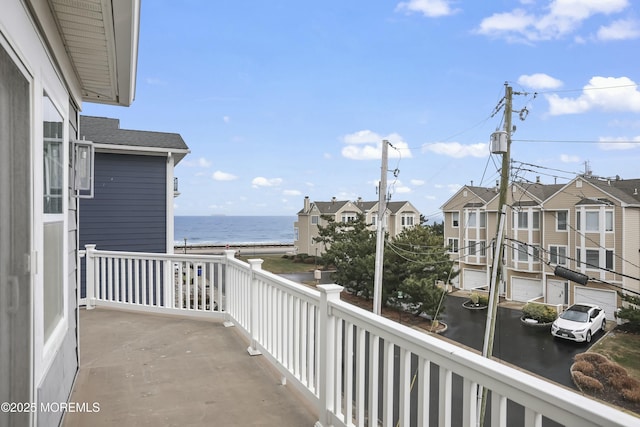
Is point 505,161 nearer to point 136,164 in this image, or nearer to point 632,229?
point 136,164

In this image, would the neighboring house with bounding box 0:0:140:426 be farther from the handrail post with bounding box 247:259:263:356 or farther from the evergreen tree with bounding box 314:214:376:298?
the evergreen tree with bounding box 314:214:376:298

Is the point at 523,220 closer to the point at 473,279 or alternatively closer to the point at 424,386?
the point at 473,279

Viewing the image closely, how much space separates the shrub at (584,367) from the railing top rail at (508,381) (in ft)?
50.9

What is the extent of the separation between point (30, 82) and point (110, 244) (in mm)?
7461

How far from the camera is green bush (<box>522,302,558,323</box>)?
19.3 m

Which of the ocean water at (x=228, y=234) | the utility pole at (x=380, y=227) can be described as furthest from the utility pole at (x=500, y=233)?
the ocean water at (x=228, y=234)

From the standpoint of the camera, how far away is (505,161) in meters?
9.95

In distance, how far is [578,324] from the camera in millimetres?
16891

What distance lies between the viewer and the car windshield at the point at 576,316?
17.2 meters

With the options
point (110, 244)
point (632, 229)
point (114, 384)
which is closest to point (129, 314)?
point (114, 384)

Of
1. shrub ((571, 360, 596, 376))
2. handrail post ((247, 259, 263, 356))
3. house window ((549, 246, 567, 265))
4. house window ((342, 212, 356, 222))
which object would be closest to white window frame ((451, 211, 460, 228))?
house window ((549, 246, 567, 265))

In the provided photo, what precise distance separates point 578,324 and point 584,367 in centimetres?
353

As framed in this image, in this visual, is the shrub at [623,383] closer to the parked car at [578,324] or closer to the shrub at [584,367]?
the shrub at [584,367]

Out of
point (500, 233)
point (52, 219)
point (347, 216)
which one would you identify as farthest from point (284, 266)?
point (52, 219)
